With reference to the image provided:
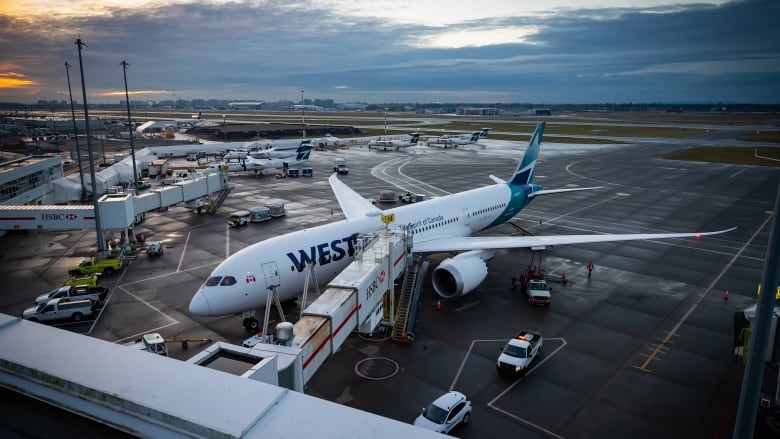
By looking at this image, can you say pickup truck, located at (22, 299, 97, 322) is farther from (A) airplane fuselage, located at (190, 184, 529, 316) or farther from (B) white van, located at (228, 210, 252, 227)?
(B) white van, located at (228, 210, 252, 227)

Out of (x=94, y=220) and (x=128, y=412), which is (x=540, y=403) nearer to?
(x=128, y=412)

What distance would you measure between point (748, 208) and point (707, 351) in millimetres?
45458

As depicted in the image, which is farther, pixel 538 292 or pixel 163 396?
pixel 538 292

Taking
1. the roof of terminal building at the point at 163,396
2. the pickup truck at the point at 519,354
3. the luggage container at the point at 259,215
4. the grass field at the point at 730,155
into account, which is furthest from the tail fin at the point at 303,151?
the roof of terminal building at the point at 163,396

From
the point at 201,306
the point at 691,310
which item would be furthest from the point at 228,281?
the point at 691,310

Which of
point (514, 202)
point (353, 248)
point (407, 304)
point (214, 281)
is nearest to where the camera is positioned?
point (214, 281)

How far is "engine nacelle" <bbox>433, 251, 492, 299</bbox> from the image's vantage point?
29422 millimetres

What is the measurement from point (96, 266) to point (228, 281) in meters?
18.9

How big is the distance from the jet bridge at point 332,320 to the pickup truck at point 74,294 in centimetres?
1365

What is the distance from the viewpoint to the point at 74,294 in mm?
30781

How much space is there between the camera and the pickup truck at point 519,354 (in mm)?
21984

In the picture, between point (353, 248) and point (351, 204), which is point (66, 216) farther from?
point (353, 248)

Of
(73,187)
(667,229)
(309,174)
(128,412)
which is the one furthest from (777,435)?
(309,174)

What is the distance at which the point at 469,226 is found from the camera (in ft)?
128
